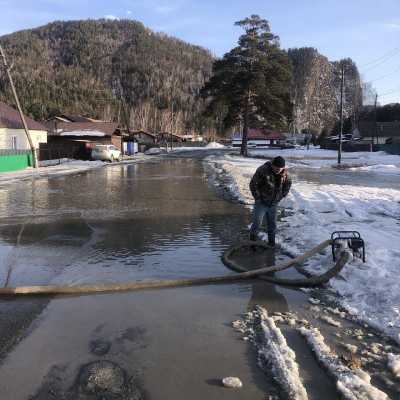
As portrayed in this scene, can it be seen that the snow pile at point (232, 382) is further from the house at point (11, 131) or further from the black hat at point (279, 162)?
the house at point (11, 131)

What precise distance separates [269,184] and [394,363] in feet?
13.8

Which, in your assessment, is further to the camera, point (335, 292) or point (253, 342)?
point (335, 292)

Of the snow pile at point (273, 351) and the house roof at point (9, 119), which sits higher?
the house roof at point (9, 119)

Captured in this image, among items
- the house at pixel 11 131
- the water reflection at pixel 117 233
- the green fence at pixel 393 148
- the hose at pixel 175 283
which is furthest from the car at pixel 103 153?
the hose at pixel 175 283

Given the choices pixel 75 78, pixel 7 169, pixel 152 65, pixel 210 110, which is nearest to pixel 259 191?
pixel 7 169

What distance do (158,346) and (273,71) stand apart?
5411 cm

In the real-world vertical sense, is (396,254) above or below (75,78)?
below

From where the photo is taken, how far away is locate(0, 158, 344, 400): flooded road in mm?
3662

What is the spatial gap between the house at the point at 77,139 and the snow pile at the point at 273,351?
4170cm

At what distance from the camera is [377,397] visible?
3385 mm

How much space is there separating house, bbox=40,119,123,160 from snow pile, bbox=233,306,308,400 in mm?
41699

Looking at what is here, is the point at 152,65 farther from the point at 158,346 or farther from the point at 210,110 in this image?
the point at 158,346

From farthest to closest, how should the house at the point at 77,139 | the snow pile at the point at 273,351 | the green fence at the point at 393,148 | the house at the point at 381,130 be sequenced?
1. the house at the point at 381,130
2. the green fence at the point at 393,148
3. the house at the point at 77,139
4. the snow pile at the point at 273,351

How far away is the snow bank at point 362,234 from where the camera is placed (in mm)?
5234
